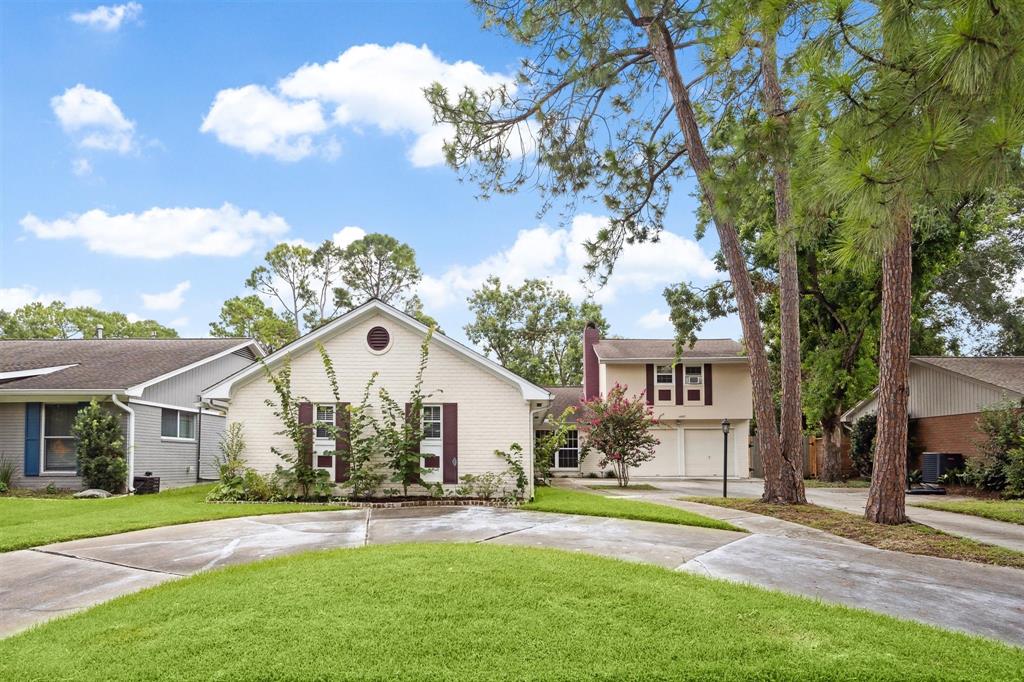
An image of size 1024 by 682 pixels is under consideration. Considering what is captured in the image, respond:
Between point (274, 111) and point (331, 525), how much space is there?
16.2 m

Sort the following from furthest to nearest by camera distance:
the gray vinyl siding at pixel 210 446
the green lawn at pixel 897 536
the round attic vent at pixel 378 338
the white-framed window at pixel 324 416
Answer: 1. the gray vinyl siding at pixel 210 446
2. the round attic vent at pixel 378 338
3. the white-framed window at pixel 324 416
4. the green lawn at pixel 897 536

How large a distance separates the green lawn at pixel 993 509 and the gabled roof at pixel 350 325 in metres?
8.26

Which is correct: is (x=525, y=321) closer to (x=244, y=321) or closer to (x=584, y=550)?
(x=244, y=321)

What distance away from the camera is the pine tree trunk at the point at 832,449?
76.5 ft

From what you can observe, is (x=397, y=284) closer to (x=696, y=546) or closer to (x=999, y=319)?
(x=999, y=319)

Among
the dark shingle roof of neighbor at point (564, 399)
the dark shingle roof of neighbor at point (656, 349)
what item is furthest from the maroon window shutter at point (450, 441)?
the dark shingle roof of neighbor at point (564, 399)

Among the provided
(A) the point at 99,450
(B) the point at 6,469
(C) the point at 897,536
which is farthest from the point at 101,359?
(C) the point at 897,536

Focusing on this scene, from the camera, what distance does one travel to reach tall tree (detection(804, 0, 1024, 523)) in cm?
446

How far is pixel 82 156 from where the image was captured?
17.9 m

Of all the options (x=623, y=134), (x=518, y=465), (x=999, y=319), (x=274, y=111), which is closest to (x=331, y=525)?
(x=518, y=465)

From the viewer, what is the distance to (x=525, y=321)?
123ft

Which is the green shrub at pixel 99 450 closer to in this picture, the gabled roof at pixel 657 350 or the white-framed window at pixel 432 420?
A: the white-framed window at pixel 432 420

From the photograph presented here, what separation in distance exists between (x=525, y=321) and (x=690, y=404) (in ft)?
46.1

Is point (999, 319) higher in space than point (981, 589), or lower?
higher
